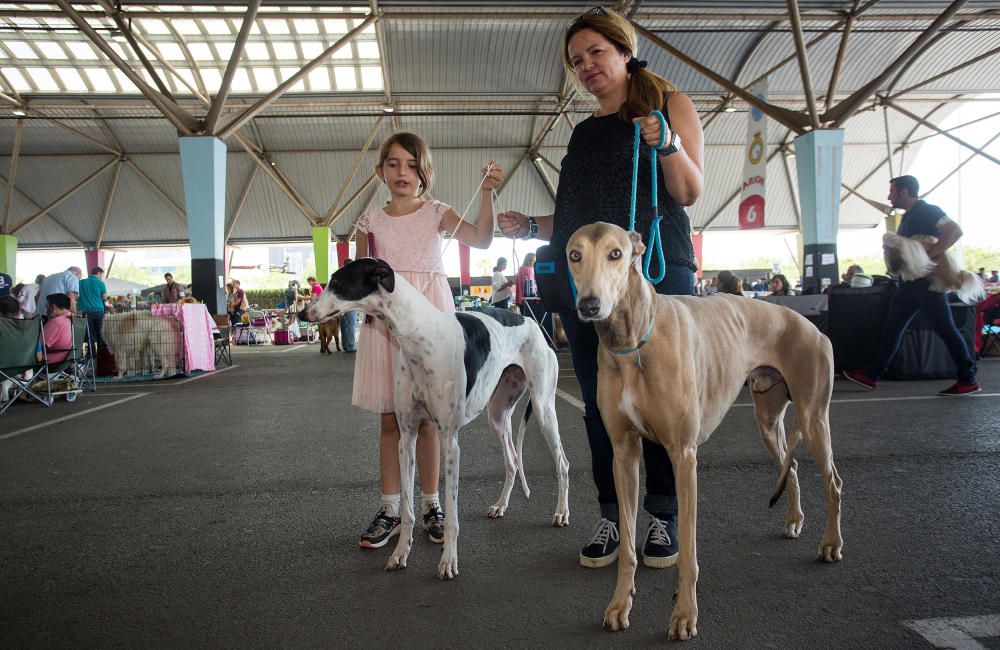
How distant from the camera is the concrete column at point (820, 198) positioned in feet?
40.0

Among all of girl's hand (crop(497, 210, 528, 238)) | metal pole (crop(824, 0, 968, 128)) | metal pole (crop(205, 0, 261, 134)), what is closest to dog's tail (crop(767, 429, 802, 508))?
girl's hand (crop(497, 210, 528, 238))

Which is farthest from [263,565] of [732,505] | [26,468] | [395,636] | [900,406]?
[900,406]

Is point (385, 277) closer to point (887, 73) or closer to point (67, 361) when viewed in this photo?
point (67, 361)

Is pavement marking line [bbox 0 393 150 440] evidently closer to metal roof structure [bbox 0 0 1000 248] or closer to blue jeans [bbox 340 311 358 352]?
blue jeans [bbox 340 311 358 352]

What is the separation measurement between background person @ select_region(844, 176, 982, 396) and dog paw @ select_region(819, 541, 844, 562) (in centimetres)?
472

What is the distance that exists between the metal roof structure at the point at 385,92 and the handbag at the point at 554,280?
10.6 m

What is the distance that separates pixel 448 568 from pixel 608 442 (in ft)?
2.64

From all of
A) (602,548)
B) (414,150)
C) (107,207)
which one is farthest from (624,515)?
(107,207)

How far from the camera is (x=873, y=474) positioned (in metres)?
3.42

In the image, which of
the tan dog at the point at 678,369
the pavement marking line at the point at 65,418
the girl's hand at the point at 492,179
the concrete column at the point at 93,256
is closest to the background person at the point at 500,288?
the pavement marking line at the point at 65,418

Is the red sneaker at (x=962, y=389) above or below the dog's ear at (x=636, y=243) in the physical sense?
below

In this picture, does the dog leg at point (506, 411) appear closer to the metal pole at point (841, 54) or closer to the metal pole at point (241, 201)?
the metal pole at point (841, 54)

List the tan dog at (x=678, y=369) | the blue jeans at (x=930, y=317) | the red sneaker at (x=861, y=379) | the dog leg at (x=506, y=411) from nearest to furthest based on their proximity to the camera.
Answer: the tan dog at (x=678, y=369) → the dog leg at (x=506, y=411) → the blue jeans at (x=930, y=317) → the red sneaker at (x=861, y=379)

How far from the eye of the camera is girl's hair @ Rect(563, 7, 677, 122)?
211 cm
